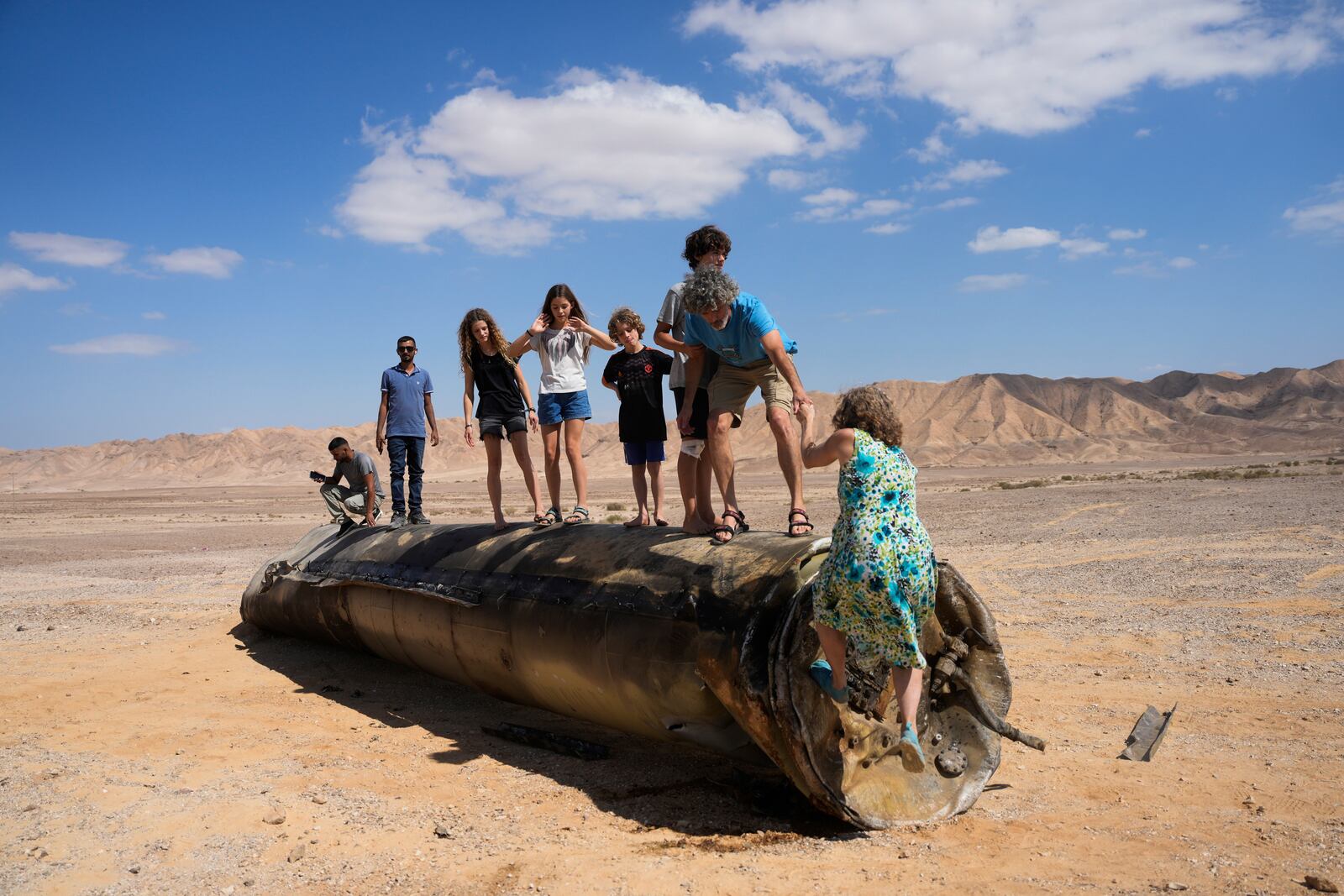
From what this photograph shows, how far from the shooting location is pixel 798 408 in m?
5.43

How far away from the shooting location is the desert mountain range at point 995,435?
73.5 metres

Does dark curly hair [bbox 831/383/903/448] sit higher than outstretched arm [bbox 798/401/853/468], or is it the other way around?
dark curly hair [bbox 831/383/903/448]

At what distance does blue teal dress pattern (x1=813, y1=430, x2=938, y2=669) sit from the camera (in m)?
4.10

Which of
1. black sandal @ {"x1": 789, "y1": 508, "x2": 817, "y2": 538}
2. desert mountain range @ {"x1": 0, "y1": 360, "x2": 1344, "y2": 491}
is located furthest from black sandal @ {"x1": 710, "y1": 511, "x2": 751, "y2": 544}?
desert mountain range @ {"x1": 0, "y1": 360, "x2": 1344, "y2": 491}

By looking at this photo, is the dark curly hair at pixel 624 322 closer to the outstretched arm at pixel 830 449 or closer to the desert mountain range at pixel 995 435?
the outstretched arm at pixel 830 449

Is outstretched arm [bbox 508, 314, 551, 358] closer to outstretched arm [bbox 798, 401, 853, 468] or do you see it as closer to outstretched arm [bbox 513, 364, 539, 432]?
outstretched arm [bbox 513, 364, 539, 432]

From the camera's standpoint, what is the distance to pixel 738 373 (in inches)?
227

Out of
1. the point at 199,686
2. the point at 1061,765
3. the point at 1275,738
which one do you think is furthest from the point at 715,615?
the point at 199,686

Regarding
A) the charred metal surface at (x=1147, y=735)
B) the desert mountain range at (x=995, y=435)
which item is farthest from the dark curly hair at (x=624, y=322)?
the desert mountain range at (x=995, y=435)

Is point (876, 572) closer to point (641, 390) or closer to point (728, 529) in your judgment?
point (728, 529)

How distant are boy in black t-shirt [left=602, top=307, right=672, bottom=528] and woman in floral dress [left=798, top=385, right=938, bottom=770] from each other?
269cm

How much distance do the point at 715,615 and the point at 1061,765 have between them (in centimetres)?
230

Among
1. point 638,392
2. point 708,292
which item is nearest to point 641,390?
point 638,392

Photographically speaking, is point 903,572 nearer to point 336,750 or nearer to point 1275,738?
point 1275,738
